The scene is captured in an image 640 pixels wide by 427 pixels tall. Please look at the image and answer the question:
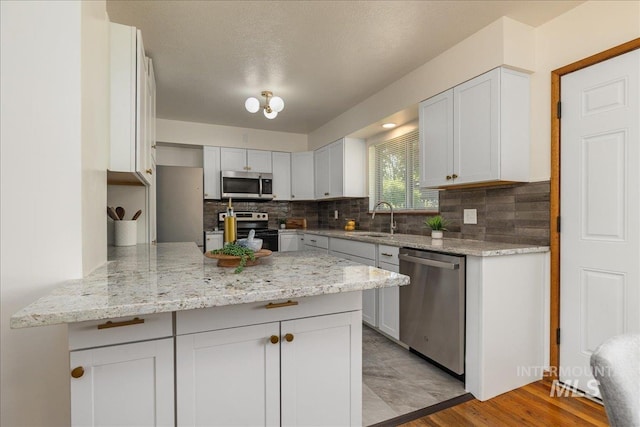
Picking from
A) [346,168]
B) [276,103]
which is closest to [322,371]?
[276,103]

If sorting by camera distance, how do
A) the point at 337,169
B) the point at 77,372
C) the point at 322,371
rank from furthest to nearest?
the point at 337,169
the point at 322,371
the point at 77,372

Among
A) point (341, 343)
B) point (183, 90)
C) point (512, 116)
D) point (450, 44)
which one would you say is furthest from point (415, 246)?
point (183, 90)

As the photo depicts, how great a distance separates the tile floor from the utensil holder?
79.9 inches

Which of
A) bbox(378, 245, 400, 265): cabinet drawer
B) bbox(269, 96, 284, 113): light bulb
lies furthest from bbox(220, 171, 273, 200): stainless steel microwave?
bbox(378, 245, 400, 265): cabinet drawer

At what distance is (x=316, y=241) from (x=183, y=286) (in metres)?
3.28

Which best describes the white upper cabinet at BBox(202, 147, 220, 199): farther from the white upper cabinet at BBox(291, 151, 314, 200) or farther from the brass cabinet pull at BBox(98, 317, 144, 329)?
the brass cabinet pull at BBox(98, 317, 144, 329)

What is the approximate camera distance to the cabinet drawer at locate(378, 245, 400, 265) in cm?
267

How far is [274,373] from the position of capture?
3.93ft

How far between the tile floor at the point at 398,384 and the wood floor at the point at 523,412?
13cm

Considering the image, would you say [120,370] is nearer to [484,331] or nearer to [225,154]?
[484,331]

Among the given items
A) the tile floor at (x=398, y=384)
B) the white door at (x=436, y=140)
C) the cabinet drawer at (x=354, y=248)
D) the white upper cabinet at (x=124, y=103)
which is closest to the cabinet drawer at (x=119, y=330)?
the white upper cabinet at (x=124, y=103)

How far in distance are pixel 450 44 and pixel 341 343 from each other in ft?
7.94

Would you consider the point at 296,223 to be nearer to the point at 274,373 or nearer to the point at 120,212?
the point at 120,212

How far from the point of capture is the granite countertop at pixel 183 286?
2.66 feet
